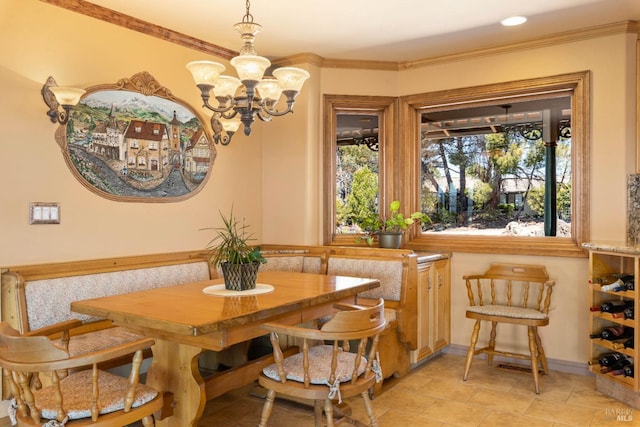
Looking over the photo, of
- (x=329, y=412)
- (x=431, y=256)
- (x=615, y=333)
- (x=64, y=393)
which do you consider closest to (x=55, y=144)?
(x=64, y=393)

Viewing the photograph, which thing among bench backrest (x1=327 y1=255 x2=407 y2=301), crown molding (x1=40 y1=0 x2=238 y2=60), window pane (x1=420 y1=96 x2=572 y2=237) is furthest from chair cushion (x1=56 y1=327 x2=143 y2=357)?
window pane (x1=420 y1=96 x2=572 y2=237)

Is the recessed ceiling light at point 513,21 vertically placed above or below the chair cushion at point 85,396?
above

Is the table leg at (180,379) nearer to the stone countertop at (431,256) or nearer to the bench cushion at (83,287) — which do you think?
the bench cushion at (83,287)

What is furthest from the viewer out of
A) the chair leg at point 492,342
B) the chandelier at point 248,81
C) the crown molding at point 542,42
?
the chair leg at point 492,342

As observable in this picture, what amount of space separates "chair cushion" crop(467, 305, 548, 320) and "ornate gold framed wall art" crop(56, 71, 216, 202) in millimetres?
2389

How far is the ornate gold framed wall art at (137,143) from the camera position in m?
3.20

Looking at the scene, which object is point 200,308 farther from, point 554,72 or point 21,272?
point 554,72

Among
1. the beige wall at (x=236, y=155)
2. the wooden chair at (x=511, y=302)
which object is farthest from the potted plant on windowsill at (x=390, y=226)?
the wooden chair at (x=511, y=302)

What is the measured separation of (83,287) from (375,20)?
8.68 ft

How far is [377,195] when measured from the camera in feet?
15.1

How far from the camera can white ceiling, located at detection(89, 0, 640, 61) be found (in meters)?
3.28

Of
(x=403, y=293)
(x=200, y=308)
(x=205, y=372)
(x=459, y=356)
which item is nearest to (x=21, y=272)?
(x=200, y=308)

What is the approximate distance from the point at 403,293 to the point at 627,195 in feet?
5.83

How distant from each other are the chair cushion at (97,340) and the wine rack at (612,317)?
9.65 feet
